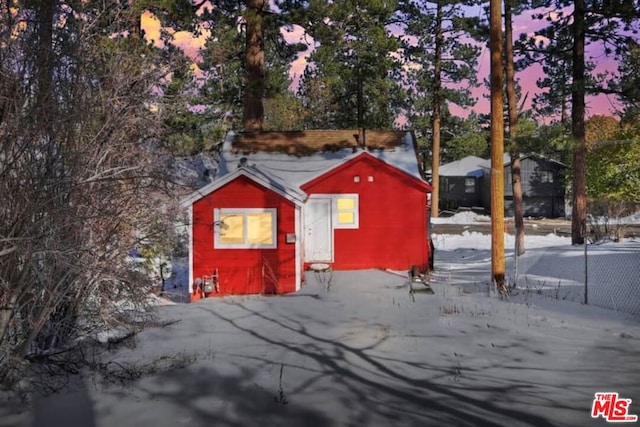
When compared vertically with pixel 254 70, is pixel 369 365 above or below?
below

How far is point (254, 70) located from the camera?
21891 millimetres

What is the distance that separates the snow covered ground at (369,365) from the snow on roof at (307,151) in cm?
629

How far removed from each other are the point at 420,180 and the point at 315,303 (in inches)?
262

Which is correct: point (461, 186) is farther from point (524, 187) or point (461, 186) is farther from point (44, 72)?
point (44, 72)

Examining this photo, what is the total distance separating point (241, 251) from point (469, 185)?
4341 cm

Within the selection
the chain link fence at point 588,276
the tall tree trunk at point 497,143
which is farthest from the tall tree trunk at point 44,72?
the chain link fence at point 588,276

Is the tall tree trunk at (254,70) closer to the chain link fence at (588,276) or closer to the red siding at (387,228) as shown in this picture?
the red siding at (387,228)

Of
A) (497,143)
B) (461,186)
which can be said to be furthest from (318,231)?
(461,186)

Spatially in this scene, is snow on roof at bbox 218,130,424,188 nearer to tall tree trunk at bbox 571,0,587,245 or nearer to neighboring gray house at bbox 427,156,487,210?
tall tree trunk at bbox 571,0,587,245

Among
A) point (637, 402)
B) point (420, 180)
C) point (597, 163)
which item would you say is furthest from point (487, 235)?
point (637, 402)

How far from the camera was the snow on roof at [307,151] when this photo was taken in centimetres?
1753

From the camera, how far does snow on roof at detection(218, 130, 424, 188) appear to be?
57.5 feet

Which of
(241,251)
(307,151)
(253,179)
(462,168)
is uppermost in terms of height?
(462,168)

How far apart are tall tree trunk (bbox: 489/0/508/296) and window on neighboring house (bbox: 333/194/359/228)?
5.42 meters
